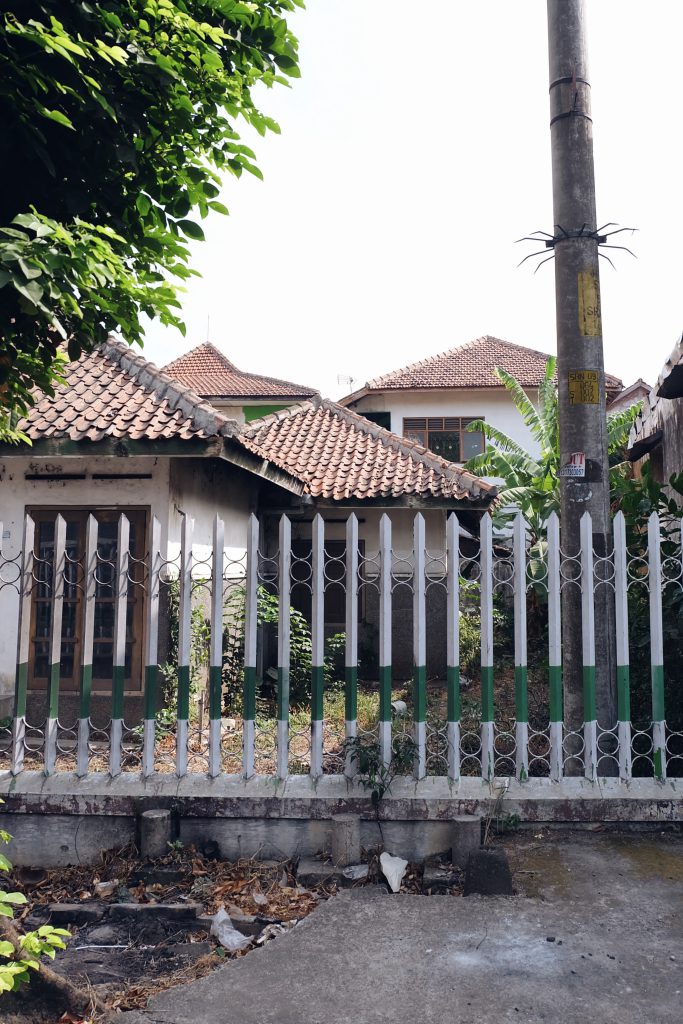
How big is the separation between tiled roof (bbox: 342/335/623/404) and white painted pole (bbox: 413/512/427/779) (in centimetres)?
1860

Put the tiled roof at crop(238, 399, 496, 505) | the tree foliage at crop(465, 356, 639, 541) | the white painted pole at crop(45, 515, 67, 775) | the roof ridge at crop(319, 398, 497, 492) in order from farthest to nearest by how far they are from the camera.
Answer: the roof ridge at crop(319, 398, 497, 492), the tree foliage at crop(465, 356, 639, 541), the tiled roof at crop(238, 399, 496, 505), the white painted pole at crop(45, 515, 67, 775)

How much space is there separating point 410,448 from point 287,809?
31.6 ft

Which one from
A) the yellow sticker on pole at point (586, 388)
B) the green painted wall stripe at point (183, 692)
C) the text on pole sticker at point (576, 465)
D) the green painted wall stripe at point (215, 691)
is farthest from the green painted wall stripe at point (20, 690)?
the yellow sticker on pole at point (586, 388)

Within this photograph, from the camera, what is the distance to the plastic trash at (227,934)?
387 cm

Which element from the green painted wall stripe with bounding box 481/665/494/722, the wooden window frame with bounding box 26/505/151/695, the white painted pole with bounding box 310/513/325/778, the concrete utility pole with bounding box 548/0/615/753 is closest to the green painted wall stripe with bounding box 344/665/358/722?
the white painted pole with bounding box 310/513/325/778

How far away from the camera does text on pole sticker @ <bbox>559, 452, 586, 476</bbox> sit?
512 centimetres

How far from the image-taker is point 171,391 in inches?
335

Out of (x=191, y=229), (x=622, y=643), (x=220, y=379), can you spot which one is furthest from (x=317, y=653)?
(x=220, y=379)

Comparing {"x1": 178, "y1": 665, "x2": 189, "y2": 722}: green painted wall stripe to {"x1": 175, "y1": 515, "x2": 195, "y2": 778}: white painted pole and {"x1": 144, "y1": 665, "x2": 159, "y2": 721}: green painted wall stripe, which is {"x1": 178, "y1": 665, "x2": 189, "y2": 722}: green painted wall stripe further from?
{"x1": 144, "y1": 665, "x2": 159, "y2": 721}: green painted wall stripe

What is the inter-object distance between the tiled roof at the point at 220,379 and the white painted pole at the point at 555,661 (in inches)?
786

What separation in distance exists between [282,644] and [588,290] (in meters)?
2.94

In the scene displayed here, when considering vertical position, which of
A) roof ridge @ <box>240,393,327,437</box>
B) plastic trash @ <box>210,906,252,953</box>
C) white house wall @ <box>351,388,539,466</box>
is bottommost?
plastic trash @ <box>210,906,252,953</box>

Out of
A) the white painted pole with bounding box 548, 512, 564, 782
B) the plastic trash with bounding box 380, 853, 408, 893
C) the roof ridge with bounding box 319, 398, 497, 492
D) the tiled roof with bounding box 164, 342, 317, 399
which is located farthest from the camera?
the tiled roof with bounding box 164, 342, 317, 399

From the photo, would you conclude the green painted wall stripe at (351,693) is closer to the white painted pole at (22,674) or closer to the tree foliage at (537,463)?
the white painted pole at (22,674)
